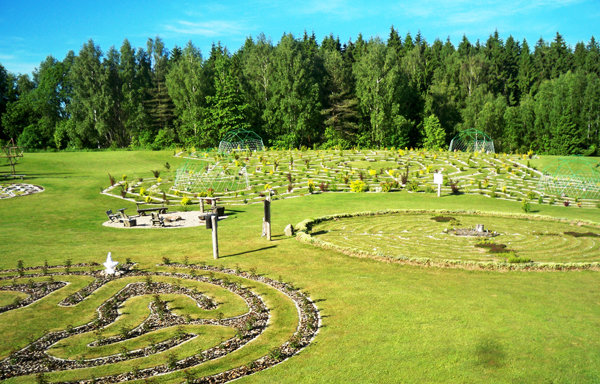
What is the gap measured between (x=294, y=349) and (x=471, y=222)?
17772 mm

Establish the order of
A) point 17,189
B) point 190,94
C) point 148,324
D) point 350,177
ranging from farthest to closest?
1. point 190,94
2. point 350,177
3. point 17,189
4. point 148,324

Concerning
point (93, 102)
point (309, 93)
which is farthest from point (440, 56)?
point (93, 102)

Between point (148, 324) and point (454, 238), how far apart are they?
15.0m

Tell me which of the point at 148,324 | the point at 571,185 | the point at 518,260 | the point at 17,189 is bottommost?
the point at 148,324

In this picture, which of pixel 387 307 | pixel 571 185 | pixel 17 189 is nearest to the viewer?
pixel 387 307

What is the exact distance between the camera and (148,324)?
11.2 m

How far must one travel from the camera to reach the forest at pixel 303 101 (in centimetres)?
7006

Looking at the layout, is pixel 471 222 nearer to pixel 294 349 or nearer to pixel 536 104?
pixel 294 349

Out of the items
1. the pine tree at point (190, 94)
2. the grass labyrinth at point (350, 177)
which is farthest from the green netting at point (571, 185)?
the pine tree at point (190, 94)

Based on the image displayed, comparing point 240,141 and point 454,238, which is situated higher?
point 240,141

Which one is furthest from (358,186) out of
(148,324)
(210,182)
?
(148,324)

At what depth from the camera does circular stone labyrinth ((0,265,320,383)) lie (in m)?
8.93

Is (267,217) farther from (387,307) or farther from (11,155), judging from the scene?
(11,155)

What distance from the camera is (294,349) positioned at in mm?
9539
